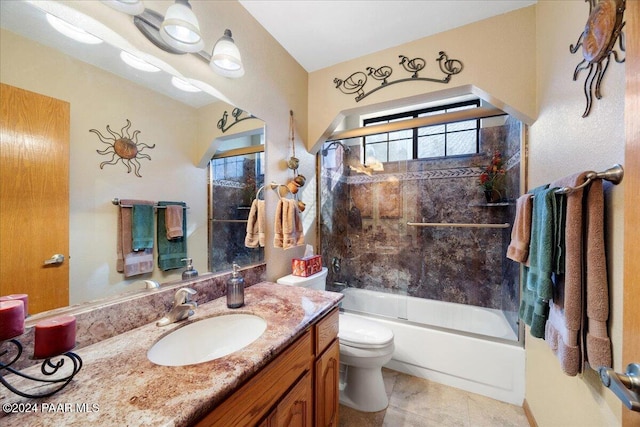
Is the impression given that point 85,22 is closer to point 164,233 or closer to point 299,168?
point 164,233

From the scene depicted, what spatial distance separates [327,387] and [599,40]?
1.78m

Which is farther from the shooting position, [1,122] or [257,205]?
[257,205]

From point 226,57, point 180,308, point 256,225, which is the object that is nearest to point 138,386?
point 180,308

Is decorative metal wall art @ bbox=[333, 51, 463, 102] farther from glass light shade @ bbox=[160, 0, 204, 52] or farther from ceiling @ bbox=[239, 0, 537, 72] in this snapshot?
glass light shade @ bbox=[160, 0, 204, 52]

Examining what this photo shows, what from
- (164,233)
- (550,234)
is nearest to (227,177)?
(164,233)

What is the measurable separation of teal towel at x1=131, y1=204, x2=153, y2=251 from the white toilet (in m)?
0.86

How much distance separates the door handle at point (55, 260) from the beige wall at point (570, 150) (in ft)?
5.85

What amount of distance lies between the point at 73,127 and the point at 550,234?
1820 millimetres

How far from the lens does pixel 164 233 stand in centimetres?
108

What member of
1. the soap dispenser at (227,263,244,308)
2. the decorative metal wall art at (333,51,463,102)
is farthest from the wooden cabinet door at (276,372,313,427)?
the decorative metal wall art at (333,51,463,102)

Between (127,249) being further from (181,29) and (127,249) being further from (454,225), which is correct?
(454,225)

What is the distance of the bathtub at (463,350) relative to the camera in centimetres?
158

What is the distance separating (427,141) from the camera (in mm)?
2539

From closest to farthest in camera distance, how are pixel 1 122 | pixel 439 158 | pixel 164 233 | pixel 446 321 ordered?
pixel 1 122, pixel 164 233, pixel 446 321, pixel 439 158
